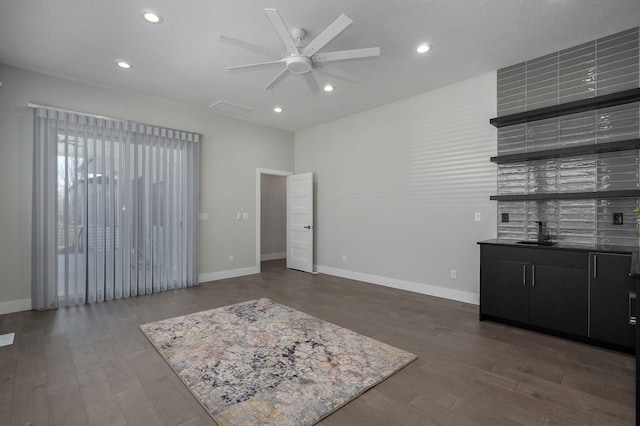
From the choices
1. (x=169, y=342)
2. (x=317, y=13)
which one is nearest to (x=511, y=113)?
(x=317, y=13)

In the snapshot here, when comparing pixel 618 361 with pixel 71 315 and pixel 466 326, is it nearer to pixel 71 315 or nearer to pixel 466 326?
pixel 466 326

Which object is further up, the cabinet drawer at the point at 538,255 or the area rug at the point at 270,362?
the cabinet drawer at the point at 538,255

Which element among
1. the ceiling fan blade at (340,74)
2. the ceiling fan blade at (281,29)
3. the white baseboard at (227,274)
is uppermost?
the ceiling fan blade at (340,74)

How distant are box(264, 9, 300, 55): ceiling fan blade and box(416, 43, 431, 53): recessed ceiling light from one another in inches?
55.8

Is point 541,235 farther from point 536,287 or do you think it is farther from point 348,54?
point 348,54

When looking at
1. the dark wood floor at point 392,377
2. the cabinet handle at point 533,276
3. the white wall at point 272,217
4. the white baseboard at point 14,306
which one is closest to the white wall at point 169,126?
the white baseboard at point 14,306

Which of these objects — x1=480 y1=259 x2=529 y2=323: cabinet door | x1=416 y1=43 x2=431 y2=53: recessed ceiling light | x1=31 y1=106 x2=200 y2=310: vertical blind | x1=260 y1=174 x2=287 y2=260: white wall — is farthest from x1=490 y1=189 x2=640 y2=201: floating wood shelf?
x1=260 y1=174 x2=287 y2=260: white wall

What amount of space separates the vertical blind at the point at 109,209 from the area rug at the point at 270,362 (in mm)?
1599

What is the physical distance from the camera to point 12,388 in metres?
2.13

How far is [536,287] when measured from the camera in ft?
10.2

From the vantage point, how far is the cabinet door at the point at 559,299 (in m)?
2.85

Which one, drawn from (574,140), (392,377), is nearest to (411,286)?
(392,377)

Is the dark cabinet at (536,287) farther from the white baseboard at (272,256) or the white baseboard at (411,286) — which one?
the white baseboard at (272,256)

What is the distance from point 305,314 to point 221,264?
8.56 feet
